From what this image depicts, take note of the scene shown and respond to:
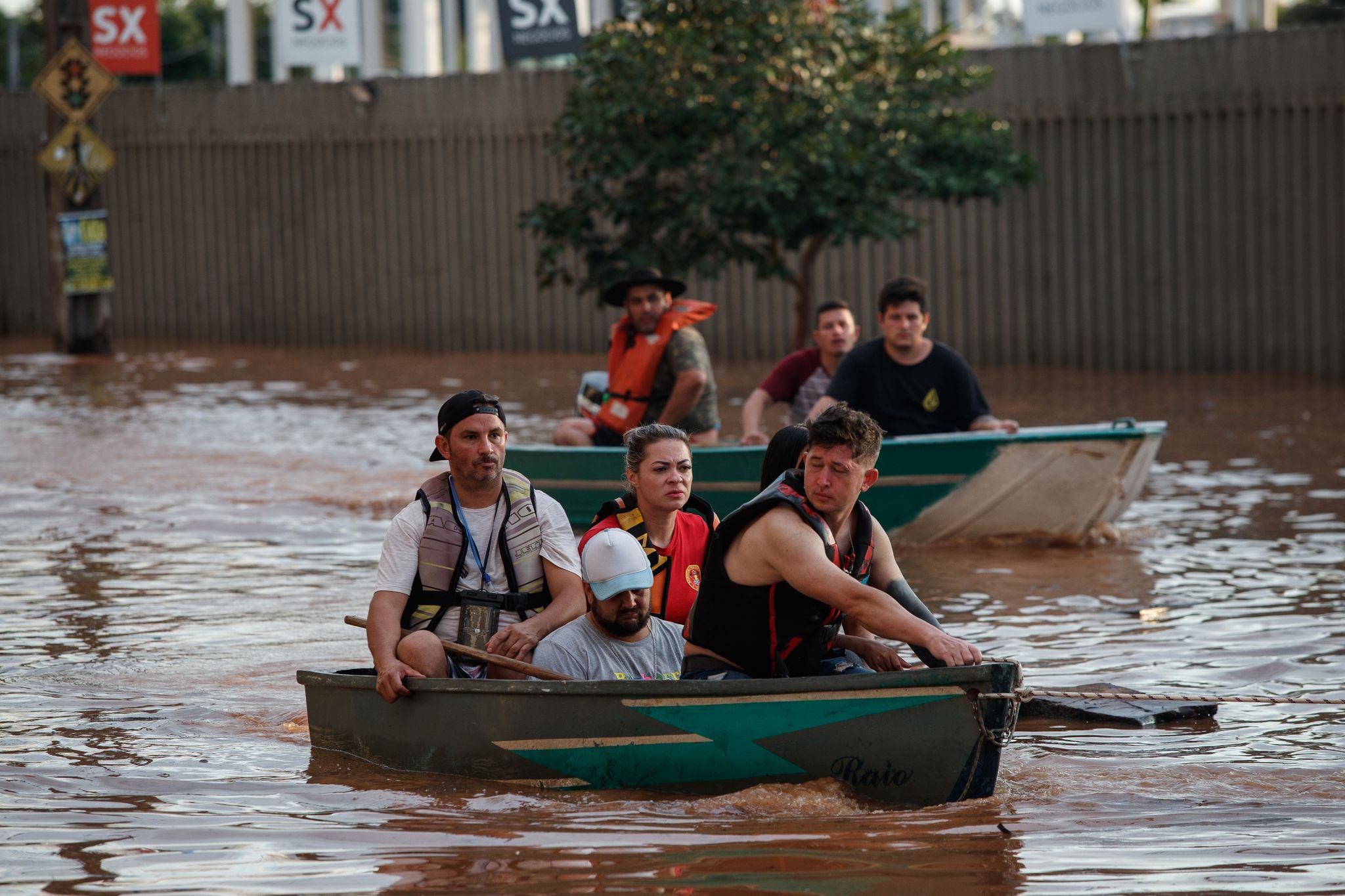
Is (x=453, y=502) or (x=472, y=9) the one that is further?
(x=472, y=9)

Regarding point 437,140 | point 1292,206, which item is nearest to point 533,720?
point 1292,206

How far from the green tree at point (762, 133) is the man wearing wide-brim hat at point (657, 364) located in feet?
16.0

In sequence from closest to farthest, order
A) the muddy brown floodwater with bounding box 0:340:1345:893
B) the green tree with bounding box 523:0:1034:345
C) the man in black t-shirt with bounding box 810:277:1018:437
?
the muddy brown floodwater with bounding box 0:340:1345:893 < the man in black t-shirt with bounding box 810:277:1018:437 < the green tree with bounding box 523:0:1034:345

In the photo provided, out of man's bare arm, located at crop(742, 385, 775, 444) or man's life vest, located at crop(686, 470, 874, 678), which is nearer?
man's life vest, located at crop(686, 470, 874, 678)

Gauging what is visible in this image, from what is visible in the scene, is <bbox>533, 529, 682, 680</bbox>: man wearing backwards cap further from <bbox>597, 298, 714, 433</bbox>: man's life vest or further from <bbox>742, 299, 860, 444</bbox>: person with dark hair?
<bbox>597, 298, 714, 433</bbox>: man's life vest

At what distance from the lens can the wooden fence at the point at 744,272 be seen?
1769 centimetres

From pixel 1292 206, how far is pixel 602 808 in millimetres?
13747

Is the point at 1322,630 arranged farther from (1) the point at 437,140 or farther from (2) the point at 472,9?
(2) the point at 472,9

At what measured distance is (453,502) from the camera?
20.5 ft

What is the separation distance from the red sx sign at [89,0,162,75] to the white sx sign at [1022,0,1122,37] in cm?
1133

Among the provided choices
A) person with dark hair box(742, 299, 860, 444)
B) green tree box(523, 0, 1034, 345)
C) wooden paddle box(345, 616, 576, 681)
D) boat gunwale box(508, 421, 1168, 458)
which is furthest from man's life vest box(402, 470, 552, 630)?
green tree box(523, 0, 1034, 345)

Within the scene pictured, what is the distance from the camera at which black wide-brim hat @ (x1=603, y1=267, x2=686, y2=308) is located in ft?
34.0

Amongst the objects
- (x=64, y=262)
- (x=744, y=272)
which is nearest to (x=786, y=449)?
(x=744, y=272)

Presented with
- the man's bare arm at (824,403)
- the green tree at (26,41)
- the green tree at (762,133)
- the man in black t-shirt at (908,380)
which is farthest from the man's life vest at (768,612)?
the green tree at (26,41)
